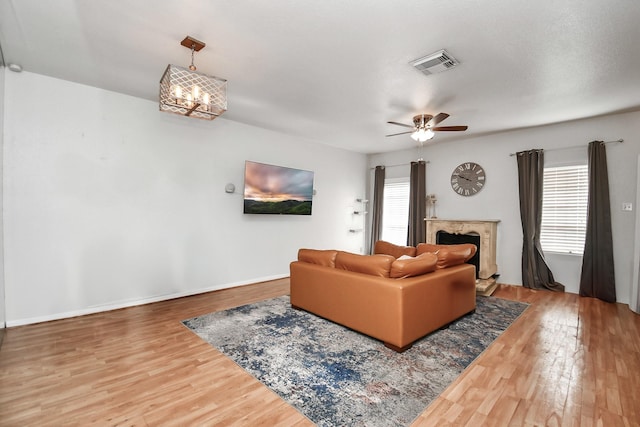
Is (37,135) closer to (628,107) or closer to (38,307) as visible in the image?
(38,307)

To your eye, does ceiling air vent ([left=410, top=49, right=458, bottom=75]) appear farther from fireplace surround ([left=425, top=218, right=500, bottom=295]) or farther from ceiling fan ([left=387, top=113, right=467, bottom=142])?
fireplace surround ([left=425, top=218, right=500, bottom=295])

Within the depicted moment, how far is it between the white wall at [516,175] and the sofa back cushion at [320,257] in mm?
3641

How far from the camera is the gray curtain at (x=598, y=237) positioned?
4199 millimetres

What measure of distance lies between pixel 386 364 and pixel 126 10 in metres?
3.33

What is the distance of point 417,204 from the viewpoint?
6.22 metres

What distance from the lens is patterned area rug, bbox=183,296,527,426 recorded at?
6.11 ft

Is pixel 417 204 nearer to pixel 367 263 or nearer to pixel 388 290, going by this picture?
pixel 367 263

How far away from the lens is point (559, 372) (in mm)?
2273

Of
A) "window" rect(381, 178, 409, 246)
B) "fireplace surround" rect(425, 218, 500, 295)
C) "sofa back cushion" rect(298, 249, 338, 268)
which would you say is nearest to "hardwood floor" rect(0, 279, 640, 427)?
"sofa back cushion" rect(298, 249, 338, 268)

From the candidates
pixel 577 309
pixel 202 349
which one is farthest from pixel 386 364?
pixel 577 309

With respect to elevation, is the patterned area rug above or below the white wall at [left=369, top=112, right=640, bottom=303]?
below

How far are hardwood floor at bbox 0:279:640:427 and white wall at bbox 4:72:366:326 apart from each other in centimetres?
57

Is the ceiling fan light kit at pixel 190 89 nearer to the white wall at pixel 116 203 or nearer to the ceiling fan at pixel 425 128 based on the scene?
the white wall at pixel 116 203

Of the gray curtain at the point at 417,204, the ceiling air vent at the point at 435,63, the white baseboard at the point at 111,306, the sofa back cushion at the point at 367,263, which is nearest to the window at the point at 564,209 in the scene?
the gray curtain at the point at 417,204
